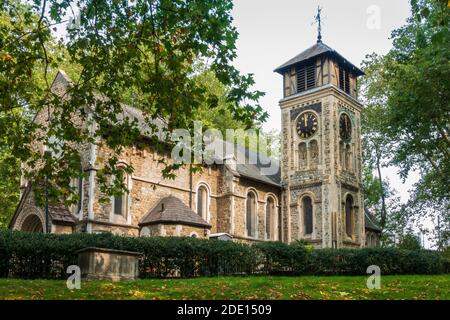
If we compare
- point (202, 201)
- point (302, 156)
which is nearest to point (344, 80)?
point (302, 156)

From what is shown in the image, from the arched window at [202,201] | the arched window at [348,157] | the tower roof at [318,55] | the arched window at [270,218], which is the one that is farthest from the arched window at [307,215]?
the tower roof at [318,55]

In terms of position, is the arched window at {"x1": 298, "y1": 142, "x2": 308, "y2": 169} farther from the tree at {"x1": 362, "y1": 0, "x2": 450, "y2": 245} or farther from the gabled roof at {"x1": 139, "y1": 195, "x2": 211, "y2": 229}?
the gabled roof at {"x1": 139, "y1": 195, "x2": 211, "y2": 229}

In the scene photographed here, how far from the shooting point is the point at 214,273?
1933 centimetres

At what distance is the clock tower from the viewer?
30812 millimetres

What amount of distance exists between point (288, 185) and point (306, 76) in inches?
295

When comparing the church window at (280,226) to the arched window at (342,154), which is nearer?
the church window at (280,226)

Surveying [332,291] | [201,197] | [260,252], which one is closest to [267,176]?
[201,197]

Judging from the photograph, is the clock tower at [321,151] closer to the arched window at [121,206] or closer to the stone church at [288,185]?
the stone church at [288,185]

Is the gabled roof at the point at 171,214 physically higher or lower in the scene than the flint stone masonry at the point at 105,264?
higher

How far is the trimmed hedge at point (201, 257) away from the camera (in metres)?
16.5

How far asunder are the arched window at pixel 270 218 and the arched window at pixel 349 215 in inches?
185

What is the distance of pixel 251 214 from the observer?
101 ft
